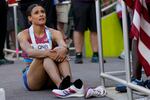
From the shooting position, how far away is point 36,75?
5.29 meters

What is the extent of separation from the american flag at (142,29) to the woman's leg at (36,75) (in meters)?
1.42

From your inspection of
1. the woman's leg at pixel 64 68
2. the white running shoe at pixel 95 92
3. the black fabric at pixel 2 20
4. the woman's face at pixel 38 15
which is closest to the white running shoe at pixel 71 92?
the white running shoe at pixel 95 92

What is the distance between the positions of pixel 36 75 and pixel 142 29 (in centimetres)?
163

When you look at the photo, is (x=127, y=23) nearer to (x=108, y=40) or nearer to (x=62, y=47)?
(x=62, y=47)

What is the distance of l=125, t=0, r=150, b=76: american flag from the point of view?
3.90 meters

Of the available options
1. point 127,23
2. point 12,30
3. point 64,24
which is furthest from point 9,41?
point 127,23

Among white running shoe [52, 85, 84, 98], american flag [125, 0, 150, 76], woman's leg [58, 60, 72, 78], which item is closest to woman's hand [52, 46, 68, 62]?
woman's leg [58, 60, 72, 78]

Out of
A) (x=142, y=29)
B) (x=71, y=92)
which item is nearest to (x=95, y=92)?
(x=71, y=92)

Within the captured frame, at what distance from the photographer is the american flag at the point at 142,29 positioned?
3902 millimetres

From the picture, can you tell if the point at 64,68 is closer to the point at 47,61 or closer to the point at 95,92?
the point at 47,61

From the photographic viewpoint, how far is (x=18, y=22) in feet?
31.2

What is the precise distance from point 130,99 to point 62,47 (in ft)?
3.82

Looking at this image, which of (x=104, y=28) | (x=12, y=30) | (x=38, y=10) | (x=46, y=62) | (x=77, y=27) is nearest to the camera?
(x=46, y=62)

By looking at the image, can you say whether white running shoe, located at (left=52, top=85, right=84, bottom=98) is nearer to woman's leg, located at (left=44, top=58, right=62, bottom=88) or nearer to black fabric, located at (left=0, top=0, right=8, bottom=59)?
woman's leg, located at (left=44, top=58, right=62, bottom=88)
